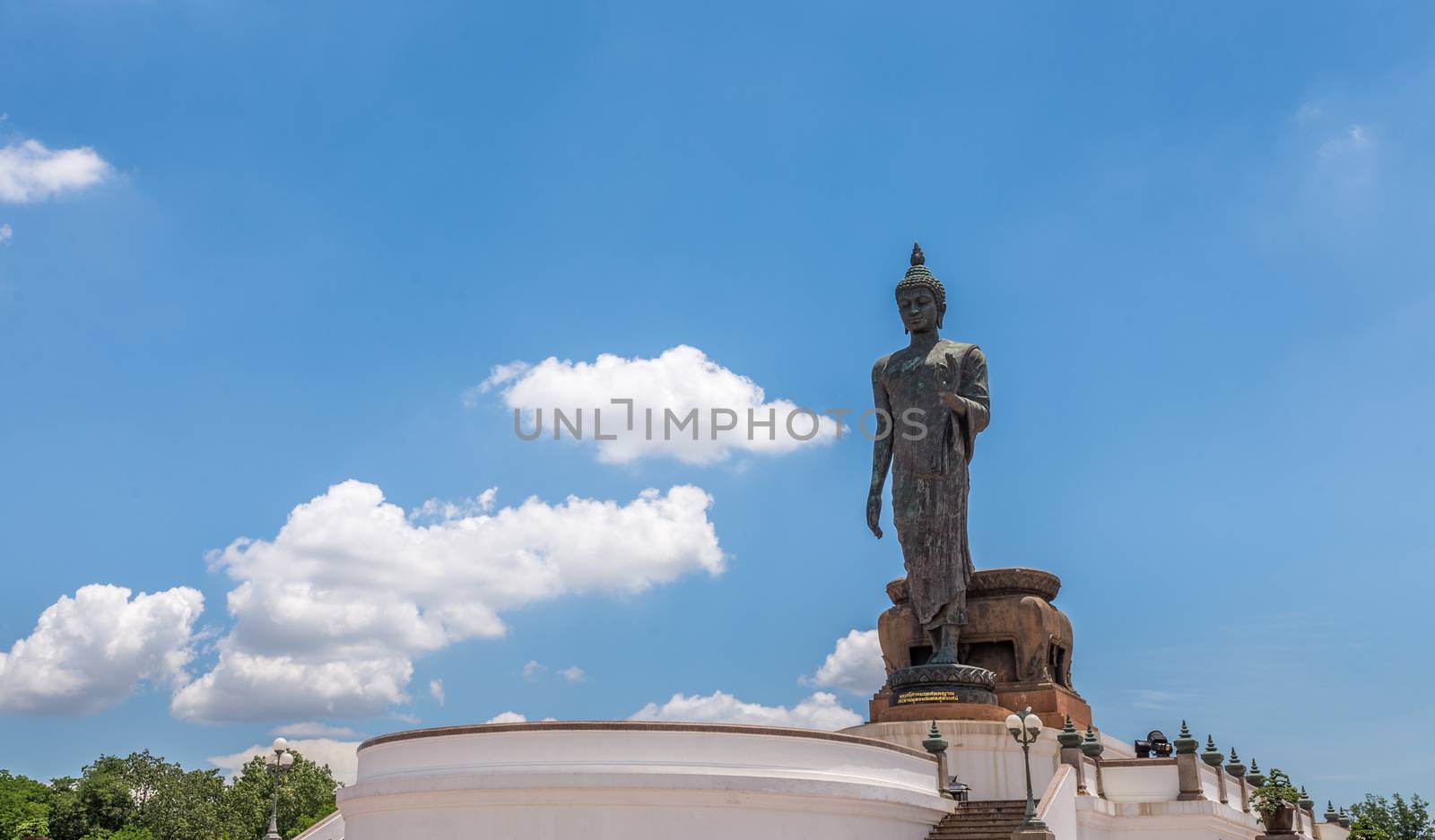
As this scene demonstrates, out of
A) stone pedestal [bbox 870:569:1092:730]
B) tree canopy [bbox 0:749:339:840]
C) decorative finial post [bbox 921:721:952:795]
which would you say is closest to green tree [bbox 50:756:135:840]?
tree canopy [bbox 0:749:339:840]

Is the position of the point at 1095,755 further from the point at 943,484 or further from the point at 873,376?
the point at 873,376

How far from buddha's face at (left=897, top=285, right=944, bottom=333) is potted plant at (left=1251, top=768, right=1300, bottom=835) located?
1180cm

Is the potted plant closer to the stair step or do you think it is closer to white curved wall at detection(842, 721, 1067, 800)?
white curved wall at detection(842, 721, 1067, 800)

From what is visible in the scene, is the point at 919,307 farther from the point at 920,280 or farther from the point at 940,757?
the point at 940,757

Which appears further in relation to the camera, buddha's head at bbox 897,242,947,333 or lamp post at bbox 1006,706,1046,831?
buddha's head at bbox 897,242,947,333

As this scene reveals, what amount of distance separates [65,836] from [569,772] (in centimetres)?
5609

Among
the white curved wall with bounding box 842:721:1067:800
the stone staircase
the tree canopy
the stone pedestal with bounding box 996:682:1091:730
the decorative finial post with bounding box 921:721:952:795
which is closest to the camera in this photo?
the stone staircase

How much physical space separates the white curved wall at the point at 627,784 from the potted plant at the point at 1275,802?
30.4 ft

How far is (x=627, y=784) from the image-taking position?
18078mm

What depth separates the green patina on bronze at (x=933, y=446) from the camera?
93.5 feet

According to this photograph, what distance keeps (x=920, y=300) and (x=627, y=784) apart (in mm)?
15072

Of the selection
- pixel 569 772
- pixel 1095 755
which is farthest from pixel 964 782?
pixel 569 772

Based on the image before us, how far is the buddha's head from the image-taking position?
29.4 meters

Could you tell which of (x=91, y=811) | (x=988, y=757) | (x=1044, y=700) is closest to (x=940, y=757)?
(x=988, y=757)
